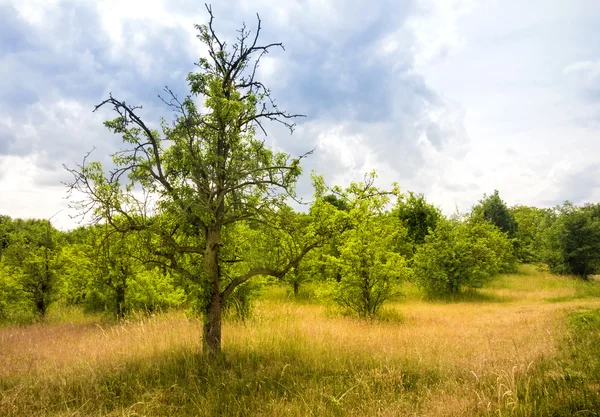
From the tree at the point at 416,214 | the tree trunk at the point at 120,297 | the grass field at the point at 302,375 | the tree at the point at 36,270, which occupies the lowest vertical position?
the grass field at the point at 302,375

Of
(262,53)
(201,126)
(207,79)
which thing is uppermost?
(262,53)

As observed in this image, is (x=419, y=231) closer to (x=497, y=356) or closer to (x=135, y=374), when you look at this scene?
(x=497, y=356)

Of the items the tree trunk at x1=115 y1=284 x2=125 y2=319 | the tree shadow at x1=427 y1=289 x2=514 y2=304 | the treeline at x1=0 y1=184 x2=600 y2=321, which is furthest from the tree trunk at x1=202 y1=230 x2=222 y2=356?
the tree shadow at x1=427 y1=289 x2=514 y2=304

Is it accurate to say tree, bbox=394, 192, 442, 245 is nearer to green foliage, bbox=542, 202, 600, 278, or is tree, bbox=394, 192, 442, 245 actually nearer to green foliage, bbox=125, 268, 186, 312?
green foliage, bbox=542, 202, 600, 278

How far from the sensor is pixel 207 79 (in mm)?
6859

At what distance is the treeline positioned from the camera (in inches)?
268

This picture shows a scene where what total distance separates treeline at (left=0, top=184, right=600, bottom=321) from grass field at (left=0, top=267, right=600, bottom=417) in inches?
53.6

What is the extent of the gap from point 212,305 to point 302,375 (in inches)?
82.7

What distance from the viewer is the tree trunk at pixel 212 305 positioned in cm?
656

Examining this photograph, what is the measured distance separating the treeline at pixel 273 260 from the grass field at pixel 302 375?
1362mm

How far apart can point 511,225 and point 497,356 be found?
48.4 meters

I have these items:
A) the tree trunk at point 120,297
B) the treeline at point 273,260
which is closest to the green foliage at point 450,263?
the treeline at point 273,260

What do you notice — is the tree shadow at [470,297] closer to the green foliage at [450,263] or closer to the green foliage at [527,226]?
the green foliage at [450,263]

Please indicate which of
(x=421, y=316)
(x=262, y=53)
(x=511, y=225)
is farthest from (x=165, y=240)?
(x=511, y=225)
